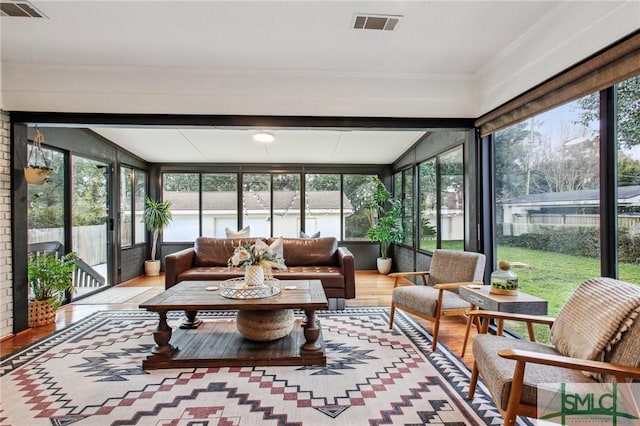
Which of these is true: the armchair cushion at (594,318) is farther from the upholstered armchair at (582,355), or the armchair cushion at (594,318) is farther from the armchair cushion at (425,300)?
the armchair cushion at (425,300)

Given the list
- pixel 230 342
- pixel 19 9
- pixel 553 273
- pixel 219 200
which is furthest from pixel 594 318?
pixel 219 200

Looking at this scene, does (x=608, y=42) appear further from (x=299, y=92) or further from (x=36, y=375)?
(x=36, y=375)

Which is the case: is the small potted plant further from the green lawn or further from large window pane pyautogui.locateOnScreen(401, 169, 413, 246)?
large window pane pyautogui.locateOnScreen(401, 169, 413, 246)

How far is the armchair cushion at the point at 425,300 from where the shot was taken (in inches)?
116

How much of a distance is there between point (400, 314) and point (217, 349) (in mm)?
2120

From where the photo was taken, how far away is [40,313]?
3.54m

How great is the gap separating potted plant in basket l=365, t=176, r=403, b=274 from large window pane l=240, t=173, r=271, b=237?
6.72 feet

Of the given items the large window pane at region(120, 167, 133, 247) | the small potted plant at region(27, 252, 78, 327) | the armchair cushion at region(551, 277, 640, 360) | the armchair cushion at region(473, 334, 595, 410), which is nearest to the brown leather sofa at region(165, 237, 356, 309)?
the small potted plant at region(27, 252, 78, 327)

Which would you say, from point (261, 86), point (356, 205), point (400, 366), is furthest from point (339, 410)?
point (356, 205)

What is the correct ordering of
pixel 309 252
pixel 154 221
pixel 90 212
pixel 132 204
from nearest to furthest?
1. pixel 309 252
2. pixel 90 212
3. pixel 132 204
4. pixel 154 221

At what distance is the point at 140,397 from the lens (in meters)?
2.17

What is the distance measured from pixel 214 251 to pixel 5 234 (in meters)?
2.20

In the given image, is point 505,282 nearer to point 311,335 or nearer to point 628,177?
point 628,177

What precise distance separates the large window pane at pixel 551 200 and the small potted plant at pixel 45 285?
4.54 meters
